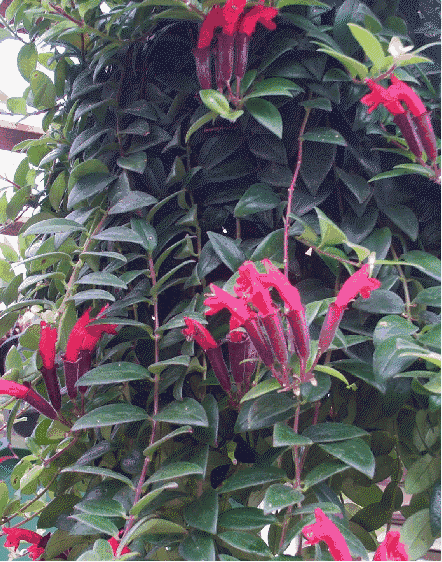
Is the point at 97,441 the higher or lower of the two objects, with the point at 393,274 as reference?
lower

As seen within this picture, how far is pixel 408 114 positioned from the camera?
0.51m

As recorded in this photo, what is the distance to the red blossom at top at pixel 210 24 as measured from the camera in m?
0.54

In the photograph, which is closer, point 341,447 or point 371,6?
point 341,447

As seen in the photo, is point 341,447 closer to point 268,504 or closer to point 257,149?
point 268,504

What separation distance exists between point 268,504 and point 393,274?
0.28 m

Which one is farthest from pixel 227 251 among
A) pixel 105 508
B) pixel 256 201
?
pixel 105 508

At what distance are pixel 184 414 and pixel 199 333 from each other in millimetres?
80

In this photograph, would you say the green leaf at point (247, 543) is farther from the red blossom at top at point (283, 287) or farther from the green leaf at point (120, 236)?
the green leaf at point (120, 236)

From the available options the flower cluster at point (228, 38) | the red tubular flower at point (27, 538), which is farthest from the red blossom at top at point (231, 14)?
the red tubular flower at point (27, 538)

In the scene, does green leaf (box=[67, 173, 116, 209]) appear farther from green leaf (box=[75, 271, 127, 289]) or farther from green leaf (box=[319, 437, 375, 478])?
green leaf (box=[319, 437, 375, 478])

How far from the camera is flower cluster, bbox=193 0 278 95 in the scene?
534mm

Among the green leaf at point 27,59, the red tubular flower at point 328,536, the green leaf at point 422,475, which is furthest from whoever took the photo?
the green leaf at point 27,59

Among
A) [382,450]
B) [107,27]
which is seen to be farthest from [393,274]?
[107,27]

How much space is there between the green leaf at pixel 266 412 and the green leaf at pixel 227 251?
14 centimetres
